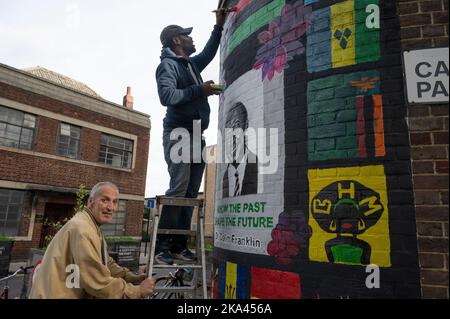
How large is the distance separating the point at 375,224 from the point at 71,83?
2148 cm

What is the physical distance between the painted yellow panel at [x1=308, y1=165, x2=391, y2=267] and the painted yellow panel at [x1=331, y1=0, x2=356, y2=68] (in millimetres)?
1078

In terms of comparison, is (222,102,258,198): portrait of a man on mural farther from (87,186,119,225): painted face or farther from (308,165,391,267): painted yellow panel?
(87,186,119,225): painted face

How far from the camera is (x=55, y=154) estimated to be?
15.0 meters

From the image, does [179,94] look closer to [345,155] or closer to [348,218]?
[345,155]

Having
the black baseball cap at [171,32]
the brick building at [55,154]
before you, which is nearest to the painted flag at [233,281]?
the black baseball cap at [171,32]

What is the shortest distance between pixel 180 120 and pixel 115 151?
14.4 meters

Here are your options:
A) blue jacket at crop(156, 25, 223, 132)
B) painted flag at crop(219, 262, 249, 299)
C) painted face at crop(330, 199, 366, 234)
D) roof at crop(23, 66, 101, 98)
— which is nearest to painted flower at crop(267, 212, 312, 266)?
painted face at crop(330, 199, 366, 234)

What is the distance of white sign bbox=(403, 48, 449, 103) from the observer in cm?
235

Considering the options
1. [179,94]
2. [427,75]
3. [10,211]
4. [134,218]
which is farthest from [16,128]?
[427,75]

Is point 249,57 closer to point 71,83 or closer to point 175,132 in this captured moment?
point 175,132

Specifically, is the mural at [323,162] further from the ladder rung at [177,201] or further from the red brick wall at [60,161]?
the red brick wall at [60,161]

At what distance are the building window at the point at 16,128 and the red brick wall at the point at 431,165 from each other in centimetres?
1567

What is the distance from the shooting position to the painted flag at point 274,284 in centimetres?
296

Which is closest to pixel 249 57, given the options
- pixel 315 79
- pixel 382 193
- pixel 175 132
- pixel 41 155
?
pixel 315 79
